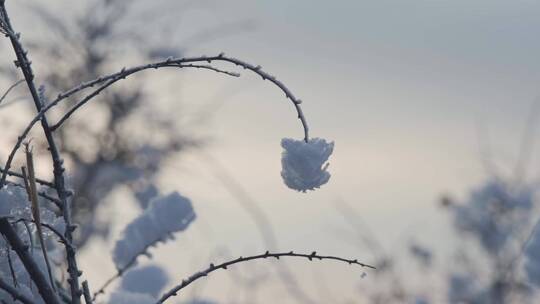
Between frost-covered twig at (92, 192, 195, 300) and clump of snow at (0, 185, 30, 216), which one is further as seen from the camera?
frost-covered twig at (92, 192, 195, 300)

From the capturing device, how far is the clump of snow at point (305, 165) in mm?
1606

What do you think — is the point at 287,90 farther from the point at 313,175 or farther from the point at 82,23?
the point at 82,23

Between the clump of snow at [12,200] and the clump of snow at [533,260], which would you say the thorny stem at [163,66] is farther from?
the clump of snow at [533,260]

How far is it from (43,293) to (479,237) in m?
6.71

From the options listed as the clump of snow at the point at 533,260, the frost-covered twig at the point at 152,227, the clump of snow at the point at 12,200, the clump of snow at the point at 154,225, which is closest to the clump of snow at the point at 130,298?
the frost-covered twig at the point at 152,227

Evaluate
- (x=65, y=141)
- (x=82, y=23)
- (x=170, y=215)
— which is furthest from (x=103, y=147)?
(x=170, y=215)

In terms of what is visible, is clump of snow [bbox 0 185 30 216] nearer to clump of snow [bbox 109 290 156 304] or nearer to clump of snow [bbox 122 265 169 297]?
clump of snow [bbox 109 290 156 304]

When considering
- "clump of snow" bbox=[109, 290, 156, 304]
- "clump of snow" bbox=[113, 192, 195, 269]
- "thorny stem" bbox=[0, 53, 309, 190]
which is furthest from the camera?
"clump of snow" bbox=[113, 192, 195, 269]

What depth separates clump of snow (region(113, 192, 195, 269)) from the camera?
2.40 meters

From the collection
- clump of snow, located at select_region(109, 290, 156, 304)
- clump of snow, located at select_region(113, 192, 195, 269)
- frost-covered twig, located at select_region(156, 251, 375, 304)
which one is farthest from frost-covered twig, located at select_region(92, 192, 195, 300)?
frost-covered twig, located at select_region(156, 251, 375, 304)

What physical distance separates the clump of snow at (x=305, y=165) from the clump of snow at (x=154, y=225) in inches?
31.1

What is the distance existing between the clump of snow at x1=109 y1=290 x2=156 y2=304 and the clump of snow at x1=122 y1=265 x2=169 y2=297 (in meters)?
0.52

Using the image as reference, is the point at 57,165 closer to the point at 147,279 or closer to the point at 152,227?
the point at 152,227

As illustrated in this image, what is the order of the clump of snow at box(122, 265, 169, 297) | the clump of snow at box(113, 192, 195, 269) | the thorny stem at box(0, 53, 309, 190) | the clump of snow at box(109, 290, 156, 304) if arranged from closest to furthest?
the thorny stem at box(0, 53, 309, 190), the clump of snow at box(109, 290, 156, 304), the clump of snow at box(113, 192, 195, 269), the clump of snow at box(122, 265, 169, 297)
